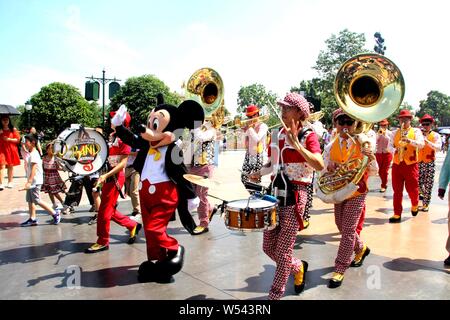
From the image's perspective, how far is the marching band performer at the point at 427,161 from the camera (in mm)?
7168

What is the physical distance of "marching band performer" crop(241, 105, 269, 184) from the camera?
6547 millimetres

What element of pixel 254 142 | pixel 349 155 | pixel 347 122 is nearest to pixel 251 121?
pixel 254 142

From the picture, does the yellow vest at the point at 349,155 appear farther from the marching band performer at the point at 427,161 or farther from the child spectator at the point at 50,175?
the child spectator at the point at 50,175

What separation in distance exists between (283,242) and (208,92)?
3.54 meters

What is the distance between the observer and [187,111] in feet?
13.4

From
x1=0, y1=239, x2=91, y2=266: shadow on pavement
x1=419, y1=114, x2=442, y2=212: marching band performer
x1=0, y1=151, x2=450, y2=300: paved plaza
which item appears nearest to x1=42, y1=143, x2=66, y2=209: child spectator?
x1=0, y1=151, x2=450, y2=300: paved plaza

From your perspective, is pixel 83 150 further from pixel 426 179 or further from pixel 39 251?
pixel 426 179

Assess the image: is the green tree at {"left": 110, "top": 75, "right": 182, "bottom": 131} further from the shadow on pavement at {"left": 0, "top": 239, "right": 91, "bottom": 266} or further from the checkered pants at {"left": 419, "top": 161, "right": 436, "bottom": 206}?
the shadow on pavement at {"left": 0, "top": 239, "right": 91, "bottom": 266}

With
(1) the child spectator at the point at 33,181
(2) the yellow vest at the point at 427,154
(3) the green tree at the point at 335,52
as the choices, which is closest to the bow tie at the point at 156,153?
(1) the child spectator at the point at 33,181

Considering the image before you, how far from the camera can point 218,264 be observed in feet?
14.2

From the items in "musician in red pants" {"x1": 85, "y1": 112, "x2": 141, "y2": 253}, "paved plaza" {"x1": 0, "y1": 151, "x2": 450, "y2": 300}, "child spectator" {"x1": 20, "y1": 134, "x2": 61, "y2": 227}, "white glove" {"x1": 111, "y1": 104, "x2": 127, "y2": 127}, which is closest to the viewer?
"paved plaza" {"x1": 0, "y1": 151, "x2": 450, "y2": 300}

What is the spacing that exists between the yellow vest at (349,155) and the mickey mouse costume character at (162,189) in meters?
1.64
